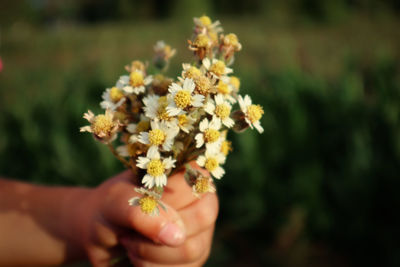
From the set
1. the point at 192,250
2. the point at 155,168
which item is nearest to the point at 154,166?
the point at 155,168

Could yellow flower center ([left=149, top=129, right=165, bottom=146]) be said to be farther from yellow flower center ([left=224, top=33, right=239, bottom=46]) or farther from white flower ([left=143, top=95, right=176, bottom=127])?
yellow flower center ([left=224, top=33, right=239, bottom=46])

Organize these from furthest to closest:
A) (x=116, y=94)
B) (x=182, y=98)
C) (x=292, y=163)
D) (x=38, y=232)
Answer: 1. (x=292, y=163)
2. (x=38, y=232)
3. (x=116, y=94)
4. (x=182, y=98)

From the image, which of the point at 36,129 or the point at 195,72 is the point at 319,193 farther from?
the point at 36,129

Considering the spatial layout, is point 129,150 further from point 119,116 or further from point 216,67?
point 216,67

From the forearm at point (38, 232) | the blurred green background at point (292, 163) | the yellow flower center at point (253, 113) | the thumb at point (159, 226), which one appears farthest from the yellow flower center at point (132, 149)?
the blurred green background at point (292, 163)

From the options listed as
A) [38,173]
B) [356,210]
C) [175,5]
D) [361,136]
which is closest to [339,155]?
[361,136]

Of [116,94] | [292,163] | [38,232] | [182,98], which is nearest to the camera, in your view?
[182,98]

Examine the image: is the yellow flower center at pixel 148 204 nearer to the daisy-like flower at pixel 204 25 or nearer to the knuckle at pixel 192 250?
the knuckle at pixel 192 250
